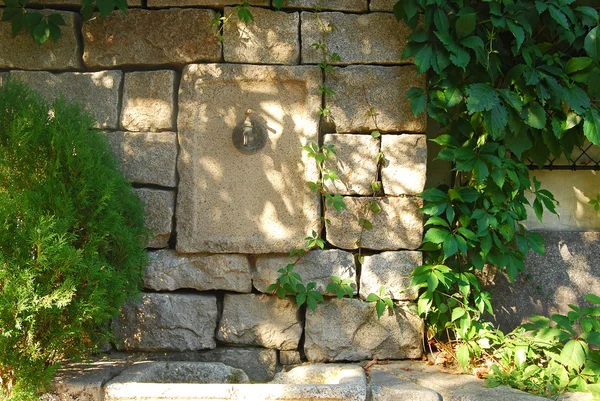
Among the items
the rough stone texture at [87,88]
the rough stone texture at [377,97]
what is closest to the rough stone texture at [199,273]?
the rough stone texture at [87,88]

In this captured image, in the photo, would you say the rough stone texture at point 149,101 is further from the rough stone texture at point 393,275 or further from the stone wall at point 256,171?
the rough stone texture at point 393,275

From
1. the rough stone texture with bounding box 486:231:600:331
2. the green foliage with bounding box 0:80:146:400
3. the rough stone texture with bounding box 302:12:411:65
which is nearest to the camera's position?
the green foliage with bounding box 0:80:146:400

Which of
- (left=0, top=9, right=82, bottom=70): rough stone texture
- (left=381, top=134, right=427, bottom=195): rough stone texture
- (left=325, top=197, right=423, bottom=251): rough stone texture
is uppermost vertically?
(left=0, top=9, right=82, bottom=70): rough stone texture

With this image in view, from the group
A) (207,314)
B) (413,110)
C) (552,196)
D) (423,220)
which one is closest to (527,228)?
(552,196)

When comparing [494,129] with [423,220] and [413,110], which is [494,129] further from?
[423,220]

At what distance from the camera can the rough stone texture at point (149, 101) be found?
375cm

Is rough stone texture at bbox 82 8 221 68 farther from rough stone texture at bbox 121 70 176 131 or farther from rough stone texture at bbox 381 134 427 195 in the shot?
rough stone texture at bbox 381 134 427 195

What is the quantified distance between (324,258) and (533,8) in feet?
5.87

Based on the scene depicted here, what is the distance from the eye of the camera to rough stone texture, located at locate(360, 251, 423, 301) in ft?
12.3

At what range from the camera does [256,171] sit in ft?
12.5

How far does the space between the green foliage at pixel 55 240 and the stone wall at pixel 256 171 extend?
369mm

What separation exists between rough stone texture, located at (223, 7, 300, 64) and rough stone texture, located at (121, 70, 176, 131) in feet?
1.30

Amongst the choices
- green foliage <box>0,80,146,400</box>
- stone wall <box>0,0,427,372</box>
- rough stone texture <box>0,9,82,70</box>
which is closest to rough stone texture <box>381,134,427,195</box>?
stone wall <box>0,0,427,372</box>

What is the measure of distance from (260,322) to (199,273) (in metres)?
0.45
